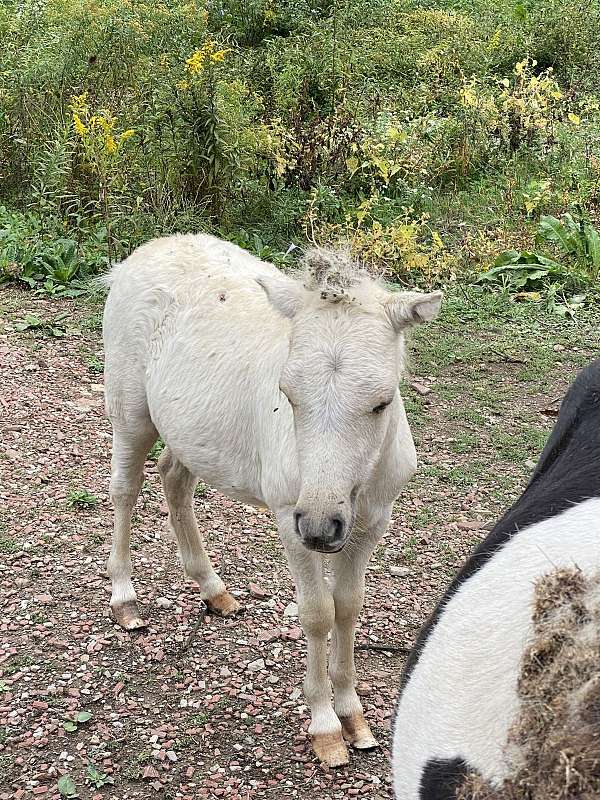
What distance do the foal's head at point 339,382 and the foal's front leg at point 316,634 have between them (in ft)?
1.75

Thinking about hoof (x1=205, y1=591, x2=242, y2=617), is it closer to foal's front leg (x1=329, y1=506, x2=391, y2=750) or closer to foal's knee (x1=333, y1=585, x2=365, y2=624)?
foal's front leg (x1=329, y1=506, x2=391, y2=750)

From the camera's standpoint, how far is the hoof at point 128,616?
4.50 meters

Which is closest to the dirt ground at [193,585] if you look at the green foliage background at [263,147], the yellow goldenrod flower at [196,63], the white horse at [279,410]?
the white horse at [279,410]

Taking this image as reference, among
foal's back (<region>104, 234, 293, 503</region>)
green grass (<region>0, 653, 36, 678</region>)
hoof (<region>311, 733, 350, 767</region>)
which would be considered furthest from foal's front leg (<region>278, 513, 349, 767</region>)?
green grass (<region>0, 653, 36, 678</region>)

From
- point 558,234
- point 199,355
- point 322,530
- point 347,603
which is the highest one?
point 322,530

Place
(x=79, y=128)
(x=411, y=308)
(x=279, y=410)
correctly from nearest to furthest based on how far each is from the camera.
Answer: (x=411, y=308)
(x=279, y=410)
(x=79, y=128)

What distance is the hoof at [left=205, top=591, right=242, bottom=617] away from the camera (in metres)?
4.60

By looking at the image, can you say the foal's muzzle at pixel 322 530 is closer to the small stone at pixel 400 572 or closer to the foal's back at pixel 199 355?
the foal's back at pixel 199 355

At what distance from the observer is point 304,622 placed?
3.59m

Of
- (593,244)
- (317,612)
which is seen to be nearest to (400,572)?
(317,612)

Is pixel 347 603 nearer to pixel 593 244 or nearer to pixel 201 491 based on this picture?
pixel 201 491

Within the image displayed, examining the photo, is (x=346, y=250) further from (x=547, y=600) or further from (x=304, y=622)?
(x=547, y=600)

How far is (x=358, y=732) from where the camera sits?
12.7 ft

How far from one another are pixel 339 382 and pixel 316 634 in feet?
3.93
